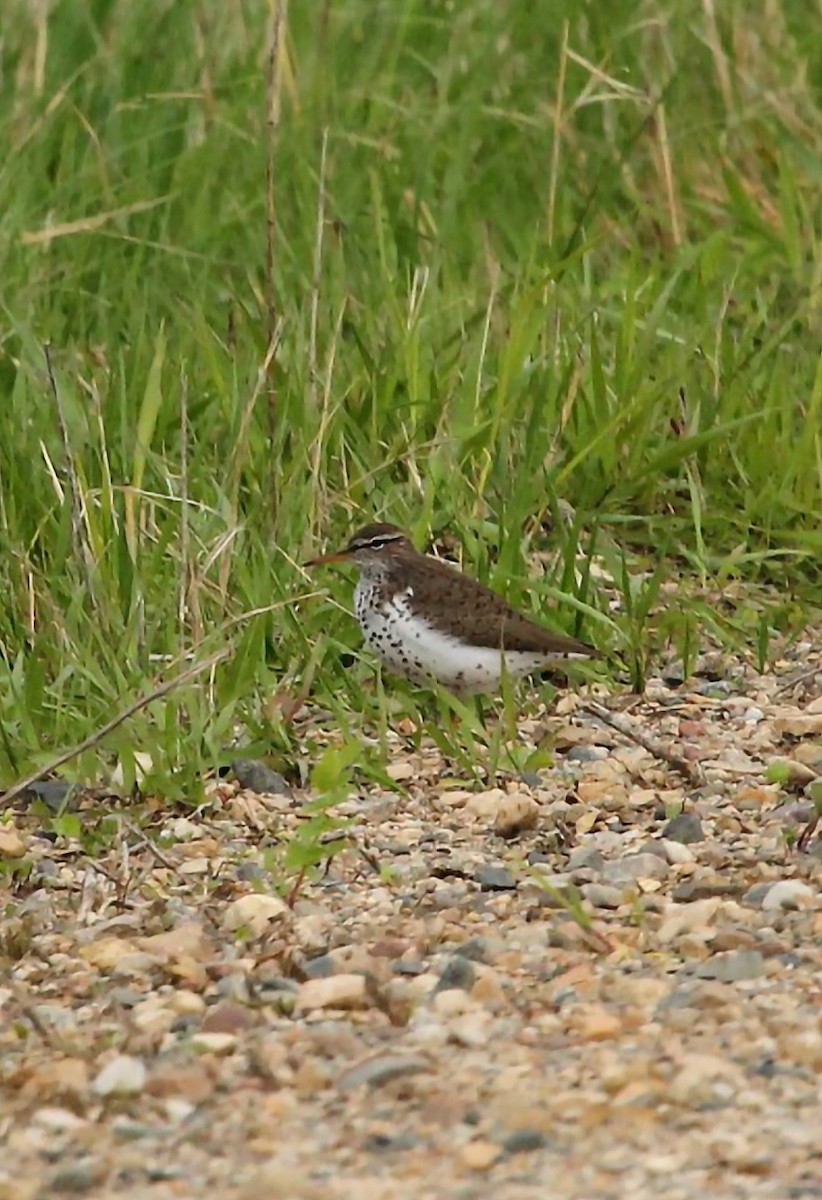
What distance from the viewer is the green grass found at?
6078 millimetres

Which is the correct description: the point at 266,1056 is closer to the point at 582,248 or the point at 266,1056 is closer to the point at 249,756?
the point at 249,756

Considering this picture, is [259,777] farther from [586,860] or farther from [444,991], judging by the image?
[444,991]

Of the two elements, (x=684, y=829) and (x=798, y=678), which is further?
(x=798, y=678)

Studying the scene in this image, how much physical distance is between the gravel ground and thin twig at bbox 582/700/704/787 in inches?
0.8

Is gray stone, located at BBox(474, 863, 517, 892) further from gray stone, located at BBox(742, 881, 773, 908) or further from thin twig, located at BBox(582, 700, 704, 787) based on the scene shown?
thin twig, located at BBox(582, 700, 704, 787)

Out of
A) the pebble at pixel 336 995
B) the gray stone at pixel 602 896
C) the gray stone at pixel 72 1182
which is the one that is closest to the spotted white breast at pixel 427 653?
the gray stone at pixel 602 896

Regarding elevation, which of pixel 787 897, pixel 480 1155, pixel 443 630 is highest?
pixel 480 1155

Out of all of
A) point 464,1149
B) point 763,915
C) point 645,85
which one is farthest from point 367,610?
point 645,85

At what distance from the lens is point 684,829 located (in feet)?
17.3

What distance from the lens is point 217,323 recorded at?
25.0 ft

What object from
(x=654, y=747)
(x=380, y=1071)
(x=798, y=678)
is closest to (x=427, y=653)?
(x=654, y=747)

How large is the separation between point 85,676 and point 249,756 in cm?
40

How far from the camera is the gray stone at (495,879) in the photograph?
5000 mm

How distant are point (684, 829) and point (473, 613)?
122cm
